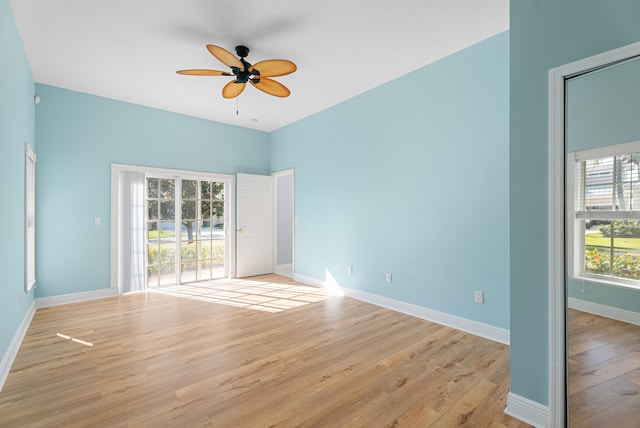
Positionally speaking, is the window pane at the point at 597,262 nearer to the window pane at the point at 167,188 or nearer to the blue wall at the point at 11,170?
the blue wall at the point at 11,170

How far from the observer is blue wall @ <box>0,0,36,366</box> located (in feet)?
7.59

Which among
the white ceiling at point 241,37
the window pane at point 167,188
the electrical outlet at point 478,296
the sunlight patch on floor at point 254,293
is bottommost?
the sunlight patch on floor at point 254,293

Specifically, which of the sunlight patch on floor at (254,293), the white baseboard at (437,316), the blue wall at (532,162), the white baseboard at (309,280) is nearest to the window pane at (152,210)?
the sunlight patch on floor at (254,293)

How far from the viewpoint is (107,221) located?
4543 millimetres

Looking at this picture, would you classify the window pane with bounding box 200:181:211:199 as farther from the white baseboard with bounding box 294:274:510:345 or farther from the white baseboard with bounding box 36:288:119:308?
the white baseboard with bounding box 294:274:510:345

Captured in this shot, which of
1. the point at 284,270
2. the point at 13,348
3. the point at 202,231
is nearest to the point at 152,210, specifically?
the point at 202,231

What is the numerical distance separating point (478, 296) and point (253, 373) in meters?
2.33

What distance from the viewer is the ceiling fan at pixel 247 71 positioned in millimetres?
2640

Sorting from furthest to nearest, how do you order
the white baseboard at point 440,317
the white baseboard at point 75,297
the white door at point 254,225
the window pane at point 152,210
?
1. the white door at point 254,225
2. the window pane at point 152,210
3. the white baseboard at point 75,297
4. the white baseboard at point 440,317

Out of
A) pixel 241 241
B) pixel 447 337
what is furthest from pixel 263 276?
pixel 447 337

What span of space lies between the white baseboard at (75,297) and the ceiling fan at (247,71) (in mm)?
3546

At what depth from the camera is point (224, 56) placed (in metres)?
2.58

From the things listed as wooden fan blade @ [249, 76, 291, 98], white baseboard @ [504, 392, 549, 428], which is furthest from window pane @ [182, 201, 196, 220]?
white baseboard @ [504, 392, 549, 428]

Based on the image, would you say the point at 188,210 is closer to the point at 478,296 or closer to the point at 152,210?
the point at 152,210
